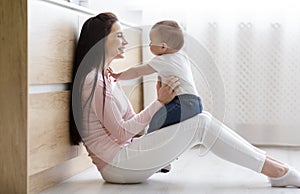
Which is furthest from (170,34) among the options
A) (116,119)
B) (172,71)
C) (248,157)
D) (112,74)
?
(248,157)

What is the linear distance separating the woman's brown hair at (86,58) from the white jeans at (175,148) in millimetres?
192

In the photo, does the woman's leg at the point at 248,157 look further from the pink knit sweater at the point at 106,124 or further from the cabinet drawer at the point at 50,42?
the cabinet drawer at the point at 50,42

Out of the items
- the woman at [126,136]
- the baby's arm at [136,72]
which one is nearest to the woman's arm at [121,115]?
the woman at [126,136]

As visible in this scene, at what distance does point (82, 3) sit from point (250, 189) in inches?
46.3

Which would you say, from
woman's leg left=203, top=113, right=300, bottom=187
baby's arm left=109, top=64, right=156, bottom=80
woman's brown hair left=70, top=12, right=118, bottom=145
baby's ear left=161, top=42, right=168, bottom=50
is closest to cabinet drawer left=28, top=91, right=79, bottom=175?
woman's brown hair left=70, top=12, right=118, bottom=145

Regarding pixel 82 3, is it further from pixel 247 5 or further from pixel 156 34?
pixel 247 5

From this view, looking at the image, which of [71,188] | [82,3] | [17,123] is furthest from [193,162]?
[17,123]

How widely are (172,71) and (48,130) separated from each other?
0.52m

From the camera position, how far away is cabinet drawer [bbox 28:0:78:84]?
1.57m

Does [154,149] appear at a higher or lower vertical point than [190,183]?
higher

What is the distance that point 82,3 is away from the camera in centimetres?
241

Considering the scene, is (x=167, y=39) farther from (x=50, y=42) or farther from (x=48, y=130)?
(x=48, y=130)

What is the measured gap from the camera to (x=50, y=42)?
1.69m

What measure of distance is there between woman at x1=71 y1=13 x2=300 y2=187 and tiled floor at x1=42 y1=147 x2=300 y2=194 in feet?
0.20
